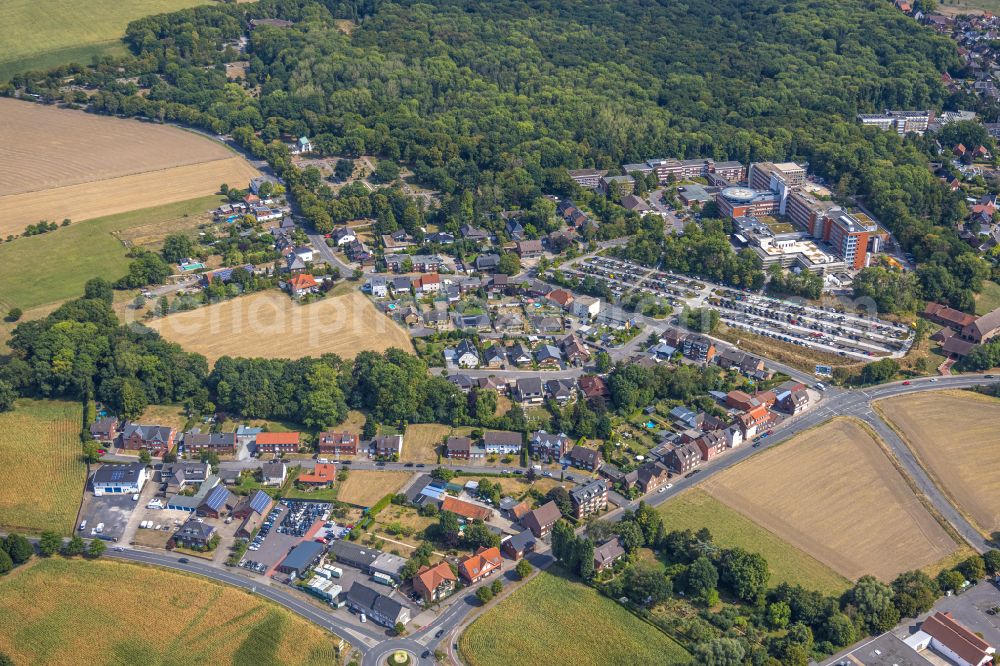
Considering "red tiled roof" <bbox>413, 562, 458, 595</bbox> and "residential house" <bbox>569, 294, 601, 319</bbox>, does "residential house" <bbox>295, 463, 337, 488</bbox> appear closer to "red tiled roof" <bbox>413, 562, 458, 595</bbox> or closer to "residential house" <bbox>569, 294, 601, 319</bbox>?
"red tiled roof" <bbox>413, 562, 458, 595</bbox>

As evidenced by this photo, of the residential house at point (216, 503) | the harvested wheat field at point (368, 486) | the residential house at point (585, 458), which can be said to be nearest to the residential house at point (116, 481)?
the residential house at point (216, 503)

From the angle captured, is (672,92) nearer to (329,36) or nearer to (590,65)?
(590,65)

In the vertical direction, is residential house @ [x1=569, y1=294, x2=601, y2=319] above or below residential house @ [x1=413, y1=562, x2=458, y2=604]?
above

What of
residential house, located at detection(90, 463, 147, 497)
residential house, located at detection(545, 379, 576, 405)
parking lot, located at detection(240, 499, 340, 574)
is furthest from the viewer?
residential house, located at detection(545, 379, 576, 405)

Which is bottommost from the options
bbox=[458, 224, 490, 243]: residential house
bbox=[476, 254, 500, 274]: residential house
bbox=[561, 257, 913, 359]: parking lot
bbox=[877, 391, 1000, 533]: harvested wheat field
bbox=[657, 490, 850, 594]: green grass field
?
bbox=[657, 490, 850, 594]: green grass field

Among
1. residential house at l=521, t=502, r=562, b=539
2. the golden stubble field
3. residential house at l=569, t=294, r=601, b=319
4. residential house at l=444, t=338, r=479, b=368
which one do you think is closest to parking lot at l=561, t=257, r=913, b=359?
residential house at l=569, t=294, r=601, b=319

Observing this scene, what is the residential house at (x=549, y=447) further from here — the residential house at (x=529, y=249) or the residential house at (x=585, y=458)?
the residential house at (x=529, y=249)
